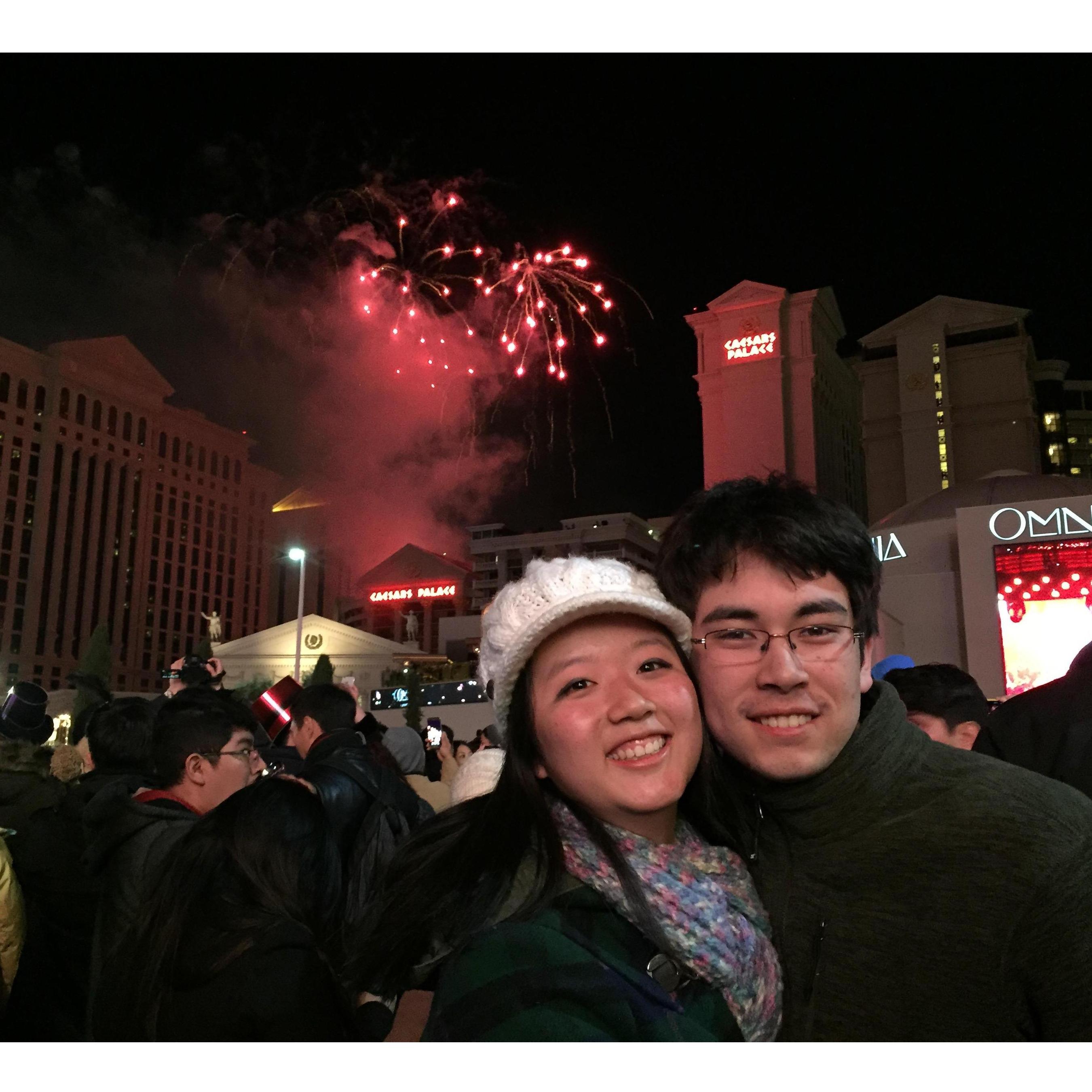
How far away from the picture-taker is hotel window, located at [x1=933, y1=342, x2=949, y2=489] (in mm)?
63500

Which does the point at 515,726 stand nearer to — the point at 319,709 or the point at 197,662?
the point at 319,709

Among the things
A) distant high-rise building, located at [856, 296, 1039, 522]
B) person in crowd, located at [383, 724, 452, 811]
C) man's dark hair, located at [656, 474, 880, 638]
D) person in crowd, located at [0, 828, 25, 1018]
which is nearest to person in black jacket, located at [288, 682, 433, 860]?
person in crowd, located at [0, 828, 25, 1018]

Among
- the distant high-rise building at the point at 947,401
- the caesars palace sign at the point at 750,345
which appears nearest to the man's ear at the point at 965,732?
the caesars palace sign at the point at 750,345

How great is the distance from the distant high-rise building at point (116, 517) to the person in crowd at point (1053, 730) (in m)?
77.4

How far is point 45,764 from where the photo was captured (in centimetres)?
521

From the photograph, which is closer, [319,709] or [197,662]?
[319,709]

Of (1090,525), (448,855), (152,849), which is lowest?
(152,849)

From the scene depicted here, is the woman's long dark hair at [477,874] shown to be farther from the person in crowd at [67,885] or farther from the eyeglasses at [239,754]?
the person in crowd at [67,885]

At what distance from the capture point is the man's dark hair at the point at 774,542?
191 cm

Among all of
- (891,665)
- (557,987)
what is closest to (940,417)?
(891,665)

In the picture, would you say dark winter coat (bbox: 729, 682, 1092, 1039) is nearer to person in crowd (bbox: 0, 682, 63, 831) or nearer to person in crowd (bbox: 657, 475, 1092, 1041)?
person in crowd (bbox: 657, 475, 1092, 1041)

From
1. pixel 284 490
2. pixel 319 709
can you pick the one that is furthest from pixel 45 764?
pixel 284 490

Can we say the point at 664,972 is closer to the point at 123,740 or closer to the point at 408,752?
the point at 123,740
